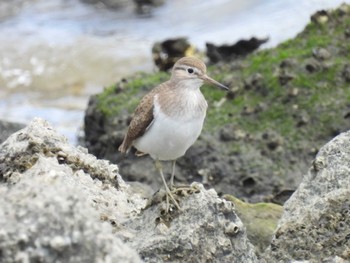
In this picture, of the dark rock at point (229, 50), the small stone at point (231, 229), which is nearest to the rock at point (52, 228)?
the small stone at point (231, 229)

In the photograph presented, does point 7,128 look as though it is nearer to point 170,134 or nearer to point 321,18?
point 170,134

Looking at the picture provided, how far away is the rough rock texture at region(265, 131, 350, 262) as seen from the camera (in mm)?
5945

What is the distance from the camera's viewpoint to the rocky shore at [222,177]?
4.14 m

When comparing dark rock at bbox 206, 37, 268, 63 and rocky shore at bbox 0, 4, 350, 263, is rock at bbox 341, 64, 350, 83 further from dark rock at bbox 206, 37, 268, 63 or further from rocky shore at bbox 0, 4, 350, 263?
dark rock at bbox 206, 37, 268, 63

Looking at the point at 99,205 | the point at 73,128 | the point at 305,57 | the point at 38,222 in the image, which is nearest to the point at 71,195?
the point at 38,222

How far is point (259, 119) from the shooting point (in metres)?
10.5

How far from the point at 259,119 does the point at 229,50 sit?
2609 millimetres

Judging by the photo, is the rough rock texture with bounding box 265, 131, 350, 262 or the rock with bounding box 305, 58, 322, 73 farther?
the rock with bounding box 305, 58, 322, 73

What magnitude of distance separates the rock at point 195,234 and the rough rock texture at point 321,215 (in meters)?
0.32

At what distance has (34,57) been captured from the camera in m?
20.4

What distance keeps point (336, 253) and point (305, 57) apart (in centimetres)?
551

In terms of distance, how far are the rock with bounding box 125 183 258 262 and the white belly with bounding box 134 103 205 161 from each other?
33.2 inches

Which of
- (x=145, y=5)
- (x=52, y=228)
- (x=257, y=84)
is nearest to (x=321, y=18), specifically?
(x=257, y=84)

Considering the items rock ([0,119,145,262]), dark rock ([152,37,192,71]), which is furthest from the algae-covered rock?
rock ([0,119,145,262])
